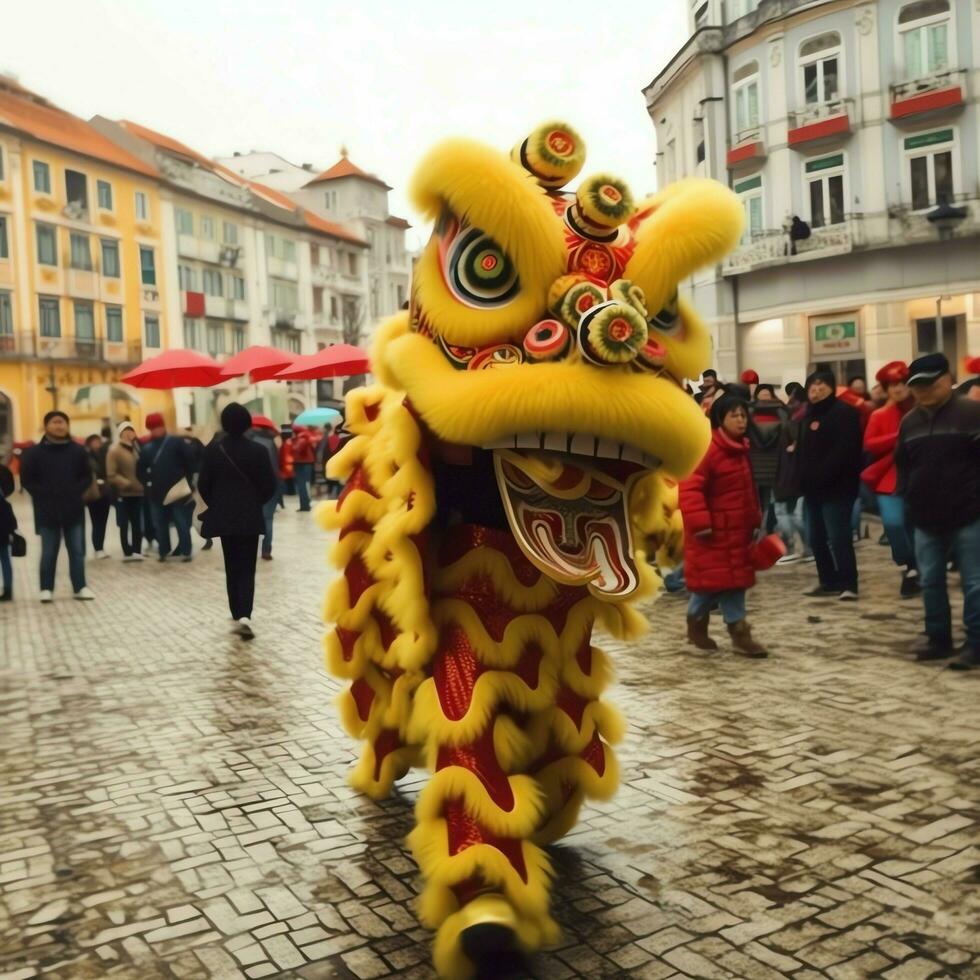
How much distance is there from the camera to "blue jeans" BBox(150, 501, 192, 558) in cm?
1273

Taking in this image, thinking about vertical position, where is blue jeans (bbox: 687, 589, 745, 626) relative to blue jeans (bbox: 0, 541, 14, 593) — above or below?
below

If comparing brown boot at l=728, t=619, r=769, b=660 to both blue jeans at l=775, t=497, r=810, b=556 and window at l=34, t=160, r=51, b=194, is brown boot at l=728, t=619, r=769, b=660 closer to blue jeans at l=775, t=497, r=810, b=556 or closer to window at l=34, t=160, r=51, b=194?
blue jeans at l=775, t=497, r=810, b=556

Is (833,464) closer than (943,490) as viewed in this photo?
No

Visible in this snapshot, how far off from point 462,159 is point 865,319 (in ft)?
77.9

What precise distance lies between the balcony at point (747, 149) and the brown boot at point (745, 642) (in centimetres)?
2221

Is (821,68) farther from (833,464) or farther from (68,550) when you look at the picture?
(68,550)

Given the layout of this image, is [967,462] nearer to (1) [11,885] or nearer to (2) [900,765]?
(2) [900,765]

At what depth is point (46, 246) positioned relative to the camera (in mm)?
38781

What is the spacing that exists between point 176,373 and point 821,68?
18.5 metres

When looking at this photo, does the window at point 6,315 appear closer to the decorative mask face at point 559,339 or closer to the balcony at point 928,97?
the balcony at point 928,97

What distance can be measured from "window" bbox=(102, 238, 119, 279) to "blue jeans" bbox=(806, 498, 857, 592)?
38217mm

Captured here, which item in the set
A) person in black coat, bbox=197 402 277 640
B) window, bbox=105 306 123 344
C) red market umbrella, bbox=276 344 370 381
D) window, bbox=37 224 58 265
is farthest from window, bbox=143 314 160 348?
person in black coat, bbox=197 402 277 640

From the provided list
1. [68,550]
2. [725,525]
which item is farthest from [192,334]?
[725,525]

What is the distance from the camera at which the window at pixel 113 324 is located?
136 feet
